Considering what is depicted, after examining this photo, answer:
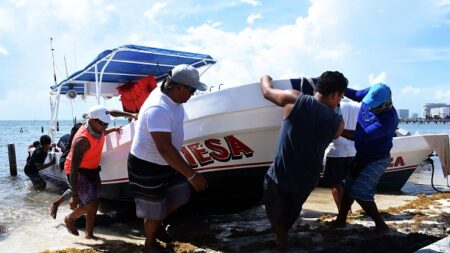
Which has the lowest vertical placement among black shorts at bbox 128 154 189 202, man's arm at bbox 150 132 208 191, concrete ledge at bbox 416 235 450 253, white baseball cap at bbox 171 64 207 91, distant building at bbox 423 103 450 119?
distant building at bbox 423 103 450 119

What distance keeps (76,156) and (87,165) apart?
305mm

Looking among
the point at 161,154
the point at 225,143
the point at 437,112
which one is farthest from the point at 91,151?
the point at 437,112

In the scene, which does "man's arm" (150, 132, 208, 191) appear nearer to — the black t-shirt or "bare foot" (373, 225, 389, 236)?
"bare foot" (373, 225, 389, 236)

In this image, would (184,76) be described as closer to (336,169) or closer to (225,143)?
(225,143)

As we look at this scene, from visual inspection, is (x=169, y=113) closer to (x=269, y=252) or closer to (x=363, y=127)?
(x=269, y=252)

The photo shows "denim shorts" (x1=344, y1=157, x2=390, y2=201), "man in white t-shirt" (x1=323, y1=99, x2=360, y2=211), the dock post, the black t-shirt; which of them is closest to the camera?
"denim shorts" (x1=344, y1=157, x2=390, y2=201)

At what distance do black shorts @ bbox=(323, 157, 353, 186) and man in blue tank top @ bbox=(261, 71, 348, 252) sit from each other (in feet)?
5.66

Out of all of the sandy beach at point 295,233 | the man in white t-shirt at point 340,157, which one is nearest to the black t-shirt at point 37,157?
the sandy beach at point 295,233

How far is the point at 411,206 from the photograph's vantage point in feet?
21.4

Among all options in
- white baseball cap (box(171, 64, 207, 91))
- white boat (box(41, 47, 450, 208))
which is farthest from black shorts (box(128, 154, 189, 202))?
white boat (box(41, 47, 450, 208))

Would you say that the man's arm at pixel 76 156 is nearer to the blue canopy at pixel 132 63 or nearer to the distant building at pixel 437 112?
the blue canopy at pixel 132 63

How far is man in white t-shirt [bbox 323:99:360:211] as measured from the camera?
5.45 meters

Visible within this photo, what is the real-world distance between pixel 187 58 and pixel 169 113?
447cm

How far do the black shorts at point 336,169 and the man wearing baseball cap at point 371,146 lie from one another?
0.67m
